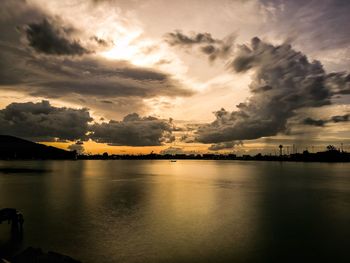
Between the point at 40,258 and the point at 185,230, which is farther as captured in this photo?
the point at 185,230

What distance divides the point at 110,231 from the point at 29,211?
67.9ft

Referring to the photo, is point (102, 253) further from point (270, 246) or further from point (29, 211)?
point (29, 211)

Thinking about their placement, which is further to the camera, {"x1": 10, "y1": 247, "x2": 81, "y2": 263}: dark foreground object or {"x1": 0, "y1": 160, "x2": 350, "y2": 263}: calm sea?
{"x1": 0, "y1": 160, "x2": 350, "y2": 263}: calm sea

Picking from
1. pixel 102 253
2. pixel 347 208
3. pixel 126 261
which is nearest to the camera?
pixel 126 261

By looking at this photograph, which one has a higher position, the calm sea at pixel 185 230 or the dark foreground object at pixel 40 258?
the dark foreground object at pixel 40 258

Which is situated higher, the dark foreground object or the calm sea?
the dark foreground object

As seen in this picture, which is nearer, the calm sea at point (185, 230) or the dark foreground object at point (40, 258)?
the dark foreground object at point (40, 258)

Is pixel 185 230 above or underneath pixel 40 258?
underneath

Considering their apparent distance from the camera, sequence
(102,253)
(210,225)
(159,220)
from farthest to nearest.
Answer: (159,220), (210,225), (102,253)

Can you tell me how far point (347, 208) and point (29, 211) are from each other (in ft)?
180

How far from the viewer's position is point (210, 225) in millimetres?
40875

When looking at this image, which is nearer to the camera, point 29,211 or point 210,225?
point 210,225

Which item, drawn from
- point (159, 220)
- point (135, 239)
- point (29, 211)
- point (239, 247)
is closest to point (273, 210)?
point (159, 220)

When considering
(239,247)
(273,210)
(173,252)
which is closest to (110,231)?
(173,252)
